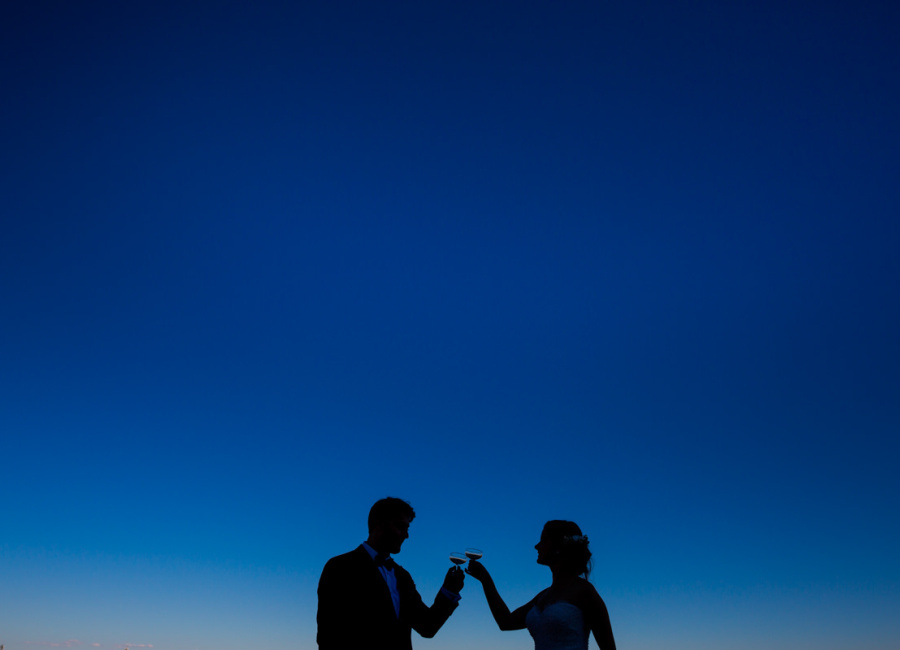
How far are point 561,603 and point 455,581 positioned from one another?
1.30 meters

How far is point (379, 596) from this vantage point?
20.6 feet

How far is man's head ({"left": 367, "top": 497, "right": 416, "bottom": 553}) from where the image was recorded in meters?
6.74

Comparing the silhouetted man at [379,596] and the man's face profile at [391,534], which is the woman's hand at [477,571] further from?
the man's face profile at [391,534]

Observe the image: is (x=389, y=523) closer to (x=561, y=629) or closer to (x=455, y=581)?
(x=455, y=581)

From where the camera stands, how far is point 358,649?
19.6 feet

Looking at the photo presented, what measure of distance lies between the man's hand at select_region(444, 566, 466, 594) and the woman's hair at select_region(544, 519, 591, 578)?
1158 mm

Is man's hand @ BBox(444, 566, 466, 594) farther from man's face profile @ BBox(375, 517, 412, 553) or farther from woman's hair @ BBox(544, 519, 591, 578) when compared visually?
woman's hair @ BBox(544, 519, 591, 578)

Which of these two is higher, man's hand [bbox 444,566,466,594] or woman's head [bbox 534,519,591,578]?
woman's head [bbox 534,519,591,578]

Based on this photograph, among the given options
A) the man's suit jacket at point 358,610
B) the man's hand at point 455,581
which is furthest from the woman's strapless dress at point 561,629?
the man's suit jacket at point 358,610

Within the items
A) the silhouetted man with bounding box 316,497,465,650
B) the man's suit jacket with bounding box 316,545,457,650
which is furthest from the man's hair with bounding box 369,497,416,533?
the man's suit jacket with bounding box 316,545,457,650

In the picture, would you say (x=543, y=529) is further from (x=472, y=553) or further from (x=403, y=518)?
(x=403, y=518)

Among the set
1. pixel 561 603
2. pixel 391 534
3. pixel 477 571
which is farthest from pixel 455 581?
pixel 561 603

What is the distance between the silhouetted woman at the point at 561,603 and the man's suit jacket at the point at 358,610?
3.96ft

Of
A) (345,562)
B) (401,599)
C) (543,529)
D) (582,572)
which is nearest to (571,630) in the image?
(582,572)
